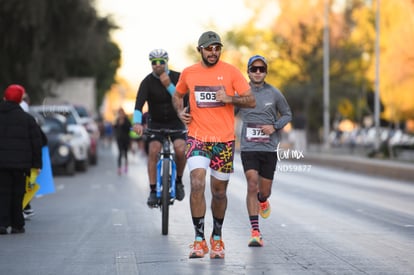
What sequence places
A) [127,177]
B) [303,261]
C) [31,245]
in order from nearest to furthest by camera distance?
[303,261] < [31,245] < [127,177]

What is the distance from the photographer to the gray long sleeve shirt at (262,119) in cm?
1069

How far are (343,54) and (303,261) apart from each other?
177ft

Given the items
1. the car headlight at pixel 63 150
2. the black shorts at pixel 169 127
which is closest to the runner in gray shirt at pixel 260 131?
the black shorts at pixel 169 127

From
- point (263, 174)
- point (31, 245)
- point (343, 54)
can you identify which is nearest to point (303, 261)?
point (263, 174)

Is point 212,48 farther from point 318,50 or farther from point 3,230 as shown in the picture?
point 318,50

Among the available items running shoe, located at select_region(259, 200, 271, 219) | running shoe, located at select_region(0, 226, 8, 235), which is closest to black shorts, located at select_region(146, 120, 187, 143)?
running shoe, located at select_region(259, 200, 271, 219)

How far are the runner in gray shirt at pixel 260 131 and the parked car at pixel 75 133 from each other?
15.4 meters

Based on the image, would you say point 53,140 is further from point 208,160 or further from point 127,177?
point 208,160

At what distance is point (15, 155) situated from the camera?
38.2 feet

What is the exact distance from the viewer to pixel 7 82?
3362cm

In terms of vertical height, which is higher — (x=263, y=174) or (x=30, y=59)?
(x=30, y=59)

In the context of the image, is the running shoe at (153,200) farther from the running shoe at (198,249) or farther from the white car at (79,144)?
the white car at (79,144)

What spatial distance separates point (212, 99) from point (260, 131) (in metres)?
1.68

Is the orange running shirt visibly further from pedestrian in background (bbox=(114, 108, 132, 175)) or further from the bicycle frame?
pedestrian in background (bbox=(114, 108, 132, 175))
